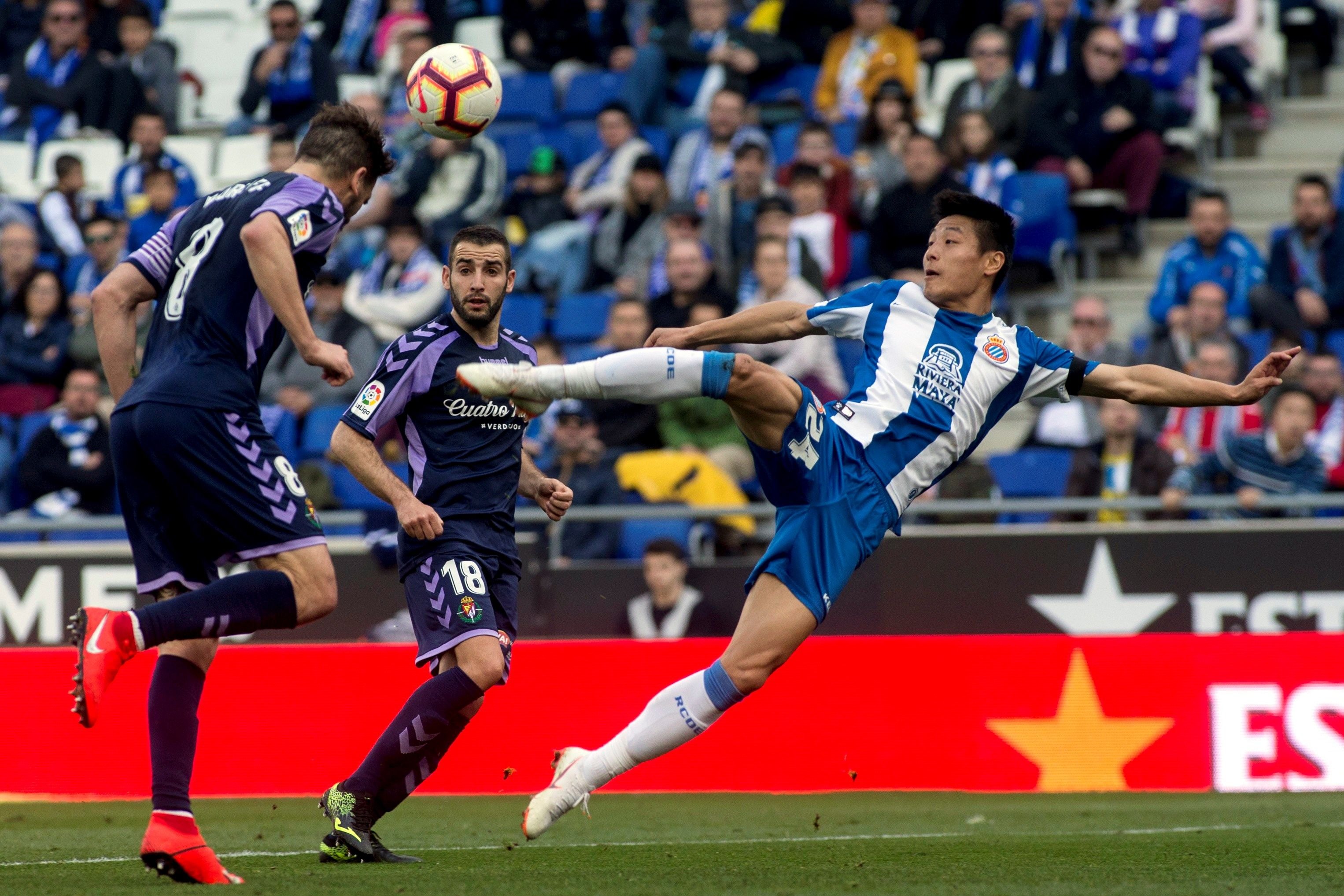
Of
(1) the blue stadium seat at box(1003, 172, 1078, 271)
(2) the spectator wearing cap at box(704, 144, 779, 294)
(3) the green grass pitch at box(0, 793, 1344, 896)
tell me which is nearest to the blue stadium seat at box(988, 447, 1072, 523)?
(1) the blue stadium seat at box(1003, 172, 1078, 271)

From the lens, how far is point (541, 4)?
16.2 m

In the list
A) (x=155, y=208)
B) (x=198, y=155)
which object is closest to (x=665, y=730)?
(x=155, y=208)

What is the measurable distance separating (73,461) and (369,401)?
6789 millimetres

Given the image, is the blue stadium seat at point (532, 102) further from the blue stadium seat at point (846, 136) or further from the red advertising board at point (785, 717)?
the red advertising board at point (785, 717)

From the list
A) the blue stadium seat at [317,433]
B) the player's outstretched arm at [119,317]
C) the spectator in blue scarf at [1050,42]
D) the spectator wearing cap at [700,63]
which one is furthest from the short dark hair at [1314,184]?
the player's outstretched arm at [119,317]

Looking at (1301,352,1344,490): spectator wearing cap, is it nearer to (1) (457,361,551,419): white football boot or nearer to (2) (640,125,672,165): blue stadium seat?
(2) (640,125,672,165): blue stadium seat

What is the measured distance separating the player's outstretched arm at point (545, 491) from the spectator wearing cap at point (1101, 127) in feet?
26.3

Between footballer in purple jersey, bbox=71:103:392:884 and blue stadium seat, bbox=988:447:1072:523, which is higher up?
footballer in purple jersey, bbox=71:103:392:884

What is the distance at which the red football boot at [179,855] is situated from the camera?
17.2 ft

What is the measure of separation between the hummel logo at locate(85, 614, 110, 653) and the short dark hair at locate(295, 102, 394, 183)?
1.70 metres

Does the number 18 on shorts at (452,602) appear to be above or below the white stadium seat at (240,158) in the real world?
below

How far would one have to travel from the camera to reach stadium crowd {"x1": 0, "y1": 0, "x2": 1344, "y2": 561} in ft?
37.6

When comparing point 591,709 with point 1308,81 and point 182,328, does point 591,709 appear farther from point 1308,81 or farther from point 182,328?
point 1308,81

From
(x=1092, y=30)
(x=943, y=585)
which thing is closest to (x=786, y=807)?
(x=943, y=585)
